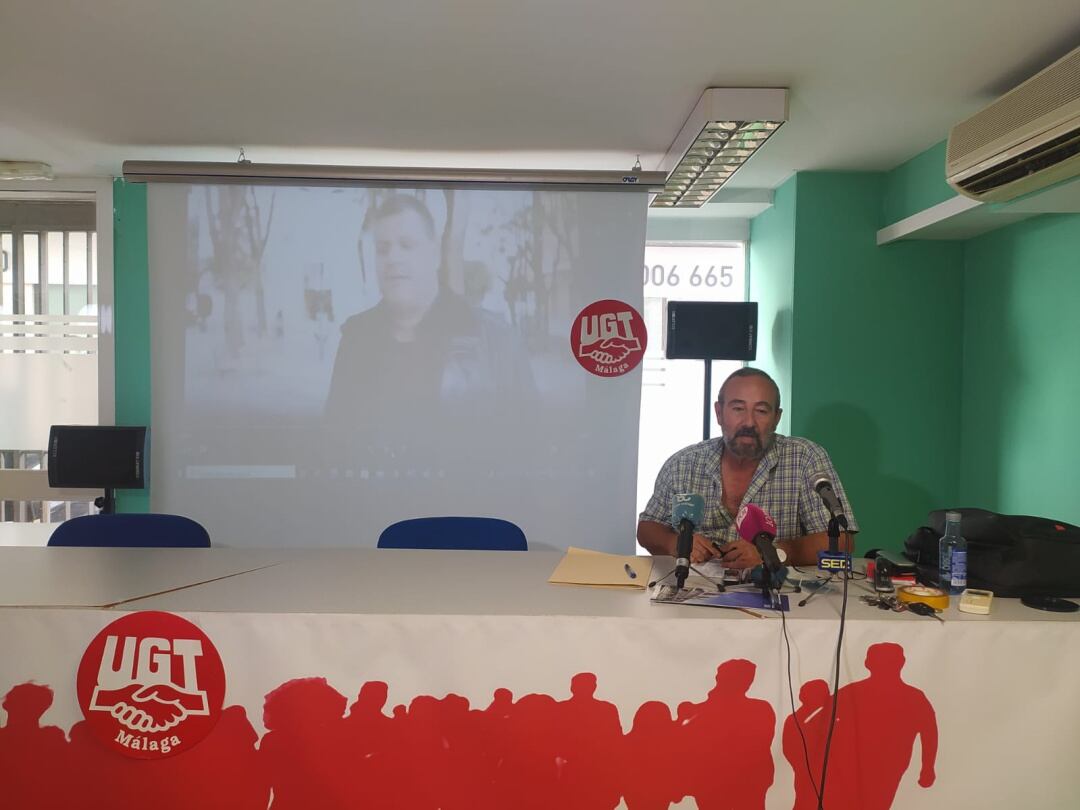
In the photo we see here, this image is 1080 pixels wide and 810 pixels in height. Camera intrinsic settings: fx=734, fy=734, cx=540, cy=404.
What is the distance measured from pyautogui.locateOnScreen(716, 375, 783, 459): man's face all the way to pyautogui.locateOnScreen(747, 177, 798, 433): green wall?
1.58m

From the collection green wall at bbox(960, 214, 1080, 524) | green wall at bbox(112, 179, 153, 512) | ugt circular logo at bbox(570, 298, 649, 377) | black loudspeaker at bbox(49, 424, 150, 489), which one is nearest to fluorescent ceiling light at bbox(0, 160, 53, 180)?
green wall at bbox(112, 179, 153, 512)

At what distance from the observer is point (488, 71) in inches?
111

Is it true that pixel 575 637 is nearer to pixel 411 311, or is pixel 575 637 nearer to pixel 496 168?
pixel 411 311

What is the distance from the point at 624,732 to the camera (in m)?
1.65

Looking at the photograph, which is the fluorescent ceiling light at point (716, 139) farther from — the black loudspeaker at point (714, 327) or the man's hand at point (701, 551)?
the man's hand at point (701, 551)

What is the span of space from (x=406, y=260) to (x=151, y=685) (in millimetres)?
2656

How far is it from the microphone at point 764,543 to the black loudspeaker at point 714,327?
2317 millimetres

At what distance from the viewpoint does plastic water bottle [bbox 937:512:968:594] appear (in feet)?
6.13

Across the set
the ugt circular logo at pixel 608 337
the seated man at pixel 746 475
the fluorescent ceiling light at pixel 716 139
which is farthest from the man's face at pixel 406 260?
the seated man at pixel 746 475

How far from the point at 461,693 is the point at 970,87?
2953 mm

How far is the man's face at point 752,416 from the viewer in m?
2.69

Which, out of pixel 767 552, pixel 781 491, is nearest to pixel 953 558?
pixel 767 552

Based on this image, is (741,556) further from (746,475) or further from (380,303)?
(380,303)

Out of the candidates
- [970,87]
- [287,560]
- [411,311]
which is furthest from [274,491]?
[970,87]
